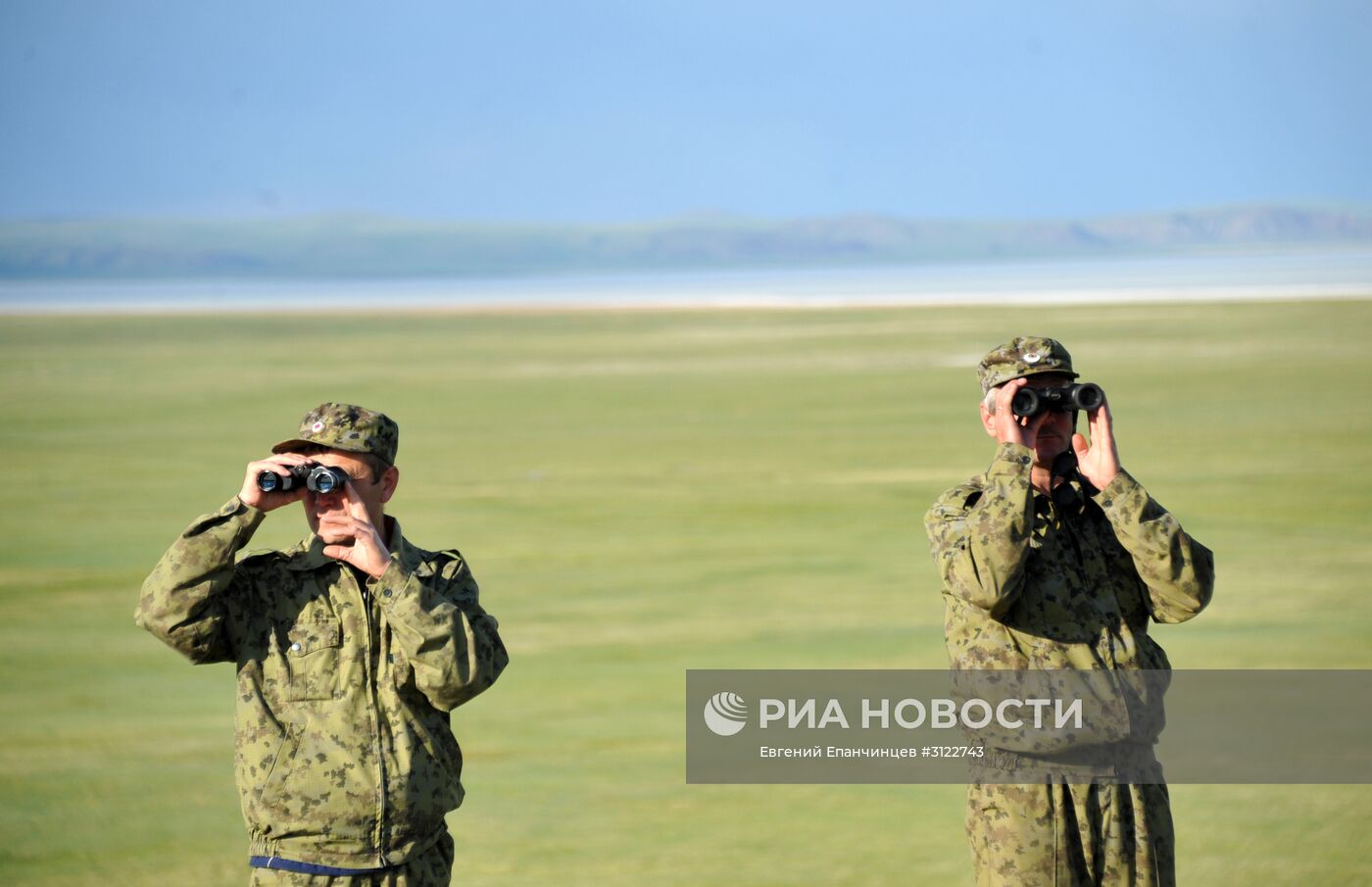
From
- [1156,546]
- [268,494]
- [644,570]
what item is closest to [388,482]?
[268,494]

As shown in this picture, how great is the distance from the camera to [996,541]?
458cm

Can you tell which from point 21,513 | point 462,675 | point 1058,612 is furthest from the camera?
point 21,513

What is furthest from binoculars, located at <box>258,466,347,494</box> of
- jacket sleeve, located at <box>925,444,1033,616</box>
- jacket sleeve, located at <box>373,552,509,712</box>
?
jacket sleeve, located at <box>925,444,1033,616</box>

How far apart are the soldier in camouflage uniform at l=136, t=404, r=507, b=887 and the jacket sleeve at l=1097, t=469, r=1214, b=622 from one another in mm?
1741

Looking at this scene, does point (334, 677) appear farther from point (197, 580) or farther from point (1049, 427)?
point (1049, 427)

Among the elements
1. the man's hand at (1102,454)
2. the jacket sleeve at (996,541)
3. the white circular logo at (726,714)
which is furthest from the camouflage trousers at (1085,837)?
the white circular logo at (726,714)

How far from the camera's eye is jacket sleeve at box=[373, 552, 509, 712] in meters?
4.45

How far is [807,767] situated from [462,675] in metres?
5.16

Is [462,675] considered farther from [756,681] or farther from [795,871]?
[756,681]

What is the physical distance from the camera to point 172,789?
30.0 feet

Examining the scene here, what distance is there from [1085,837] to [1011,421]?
1162 millimetres

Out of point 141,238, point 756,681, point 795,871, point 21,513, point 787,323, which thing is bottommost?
point 795,871

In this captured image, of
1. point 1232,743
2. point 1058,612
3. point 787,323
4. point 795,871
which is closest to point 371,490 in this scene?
point 1058,612

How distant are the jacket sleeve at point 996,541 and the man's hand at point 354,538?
5.09 ft
